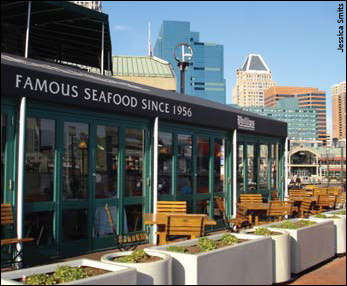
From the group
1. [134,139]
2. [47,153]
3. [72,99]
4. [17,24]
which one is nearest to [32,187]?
[47,153]

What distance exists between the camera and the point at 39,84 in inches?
252

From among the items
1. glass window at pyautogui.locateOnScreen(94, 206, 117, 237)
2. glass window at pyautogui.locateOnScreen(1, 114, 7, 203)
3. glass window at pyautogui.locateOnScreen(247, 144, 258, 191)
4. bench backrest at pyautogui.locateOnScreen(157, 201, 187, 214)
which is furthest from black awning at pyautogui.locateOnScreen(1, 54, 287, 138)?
glass window at pyautogui.locateOnScreen(94, 206, 117, 237)

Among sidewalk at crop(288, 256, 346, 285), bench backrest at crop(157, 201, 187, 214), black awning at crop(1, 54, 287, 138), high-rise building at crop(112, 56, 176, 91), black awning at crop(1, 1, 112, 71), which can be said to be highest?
high-rise building at crop(112, 56, 176, 91)

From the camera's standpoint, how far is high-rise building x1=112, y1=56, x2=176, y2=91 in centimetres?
2380

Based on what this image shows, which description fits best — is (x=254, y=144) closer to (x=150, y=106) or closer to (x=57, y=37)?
(x=150, y=106)

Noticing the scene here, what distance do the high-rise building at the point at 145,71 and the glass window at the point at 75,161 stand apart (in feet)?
53.4

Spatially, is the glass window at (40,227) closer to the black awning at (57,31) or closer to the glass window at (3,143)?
the glass window at (3,143)

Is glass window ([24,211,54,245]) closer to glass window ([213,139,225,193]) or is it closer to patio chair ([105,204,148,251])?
patio chair ([105,204,148,251])

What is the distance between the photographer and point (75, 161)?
289 inches

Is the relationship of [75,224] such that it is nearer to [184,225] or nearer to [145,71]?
[184,225]

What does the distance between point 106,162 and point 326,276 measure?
3.86 m

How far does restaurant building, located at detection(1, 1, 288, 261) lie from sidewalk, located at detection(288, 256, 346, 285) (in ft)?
10.1

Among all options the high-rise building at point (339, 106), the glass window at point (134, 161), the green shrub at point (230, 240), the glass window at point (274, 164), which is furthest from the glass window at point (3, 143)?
the high-rise building at point (339, 106)

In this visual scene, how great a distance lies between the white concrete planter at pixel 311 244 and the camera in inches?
261
